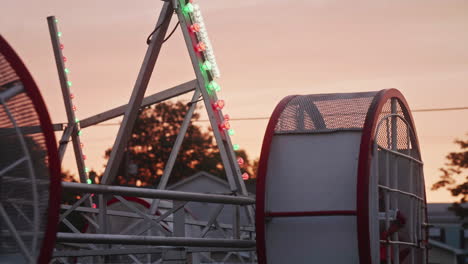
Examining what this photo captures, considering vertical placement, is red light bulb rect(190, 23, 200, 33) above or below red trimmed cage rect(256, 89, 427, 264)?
above

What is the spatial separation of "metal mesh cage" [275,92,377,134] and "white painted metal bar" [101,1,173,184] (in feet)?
7.93

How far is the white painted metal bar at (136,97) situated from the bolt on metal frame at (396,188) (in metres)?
3.57

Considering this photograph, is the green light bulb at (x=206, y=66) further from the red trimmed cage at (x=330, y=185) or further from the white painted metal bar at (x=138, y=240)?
the white painted metal bar at (x=138, y=240)

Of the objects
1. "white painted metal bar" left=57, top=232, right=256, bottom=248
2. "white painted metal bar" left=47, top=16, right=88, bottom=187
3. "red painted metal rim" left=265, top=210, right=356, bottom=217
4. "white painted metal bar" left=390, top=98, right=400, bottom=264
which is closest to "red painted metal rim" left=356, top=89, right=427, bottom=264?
"red painted metal rim" left=265, top=210, right=356, bottom=217

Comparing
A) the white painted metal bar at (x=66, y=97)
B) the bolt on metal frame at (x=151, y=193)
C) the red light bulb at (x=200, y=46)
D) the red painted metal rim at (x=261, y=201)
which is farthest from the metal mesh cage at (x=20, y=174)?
the white painted metal bar at (x=66, y=97)

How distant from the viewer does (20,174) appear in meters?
7.71

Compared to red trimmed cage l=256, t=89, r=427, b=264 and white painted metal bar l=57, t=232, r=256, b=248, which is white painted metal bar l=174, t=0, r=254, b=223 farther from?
red trimmed cage l=256, t=89, r=427, b=264

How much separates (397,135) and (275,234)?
2.34m

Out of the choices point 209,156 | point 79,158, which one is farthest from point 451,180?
point 79,158

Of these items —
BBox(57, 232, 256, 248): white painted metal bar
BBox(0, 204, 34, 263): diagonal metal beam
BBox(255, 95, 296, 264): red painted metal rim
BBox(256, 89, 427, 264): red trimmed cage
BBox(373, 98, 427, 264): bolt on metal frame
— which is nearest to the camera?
BBox(0, 204, 34, 263): diagonal metal beam

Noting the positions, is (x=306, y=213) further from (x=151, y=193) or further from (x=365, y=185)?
(x=151, y=193)

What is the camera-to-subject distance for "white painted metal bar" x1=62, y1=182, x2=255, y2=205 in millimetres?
10672

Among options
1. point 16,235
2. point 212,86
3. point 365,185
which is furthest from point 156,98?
point 16,235

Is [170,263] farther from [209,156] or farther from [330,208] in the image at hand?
[209,156]
